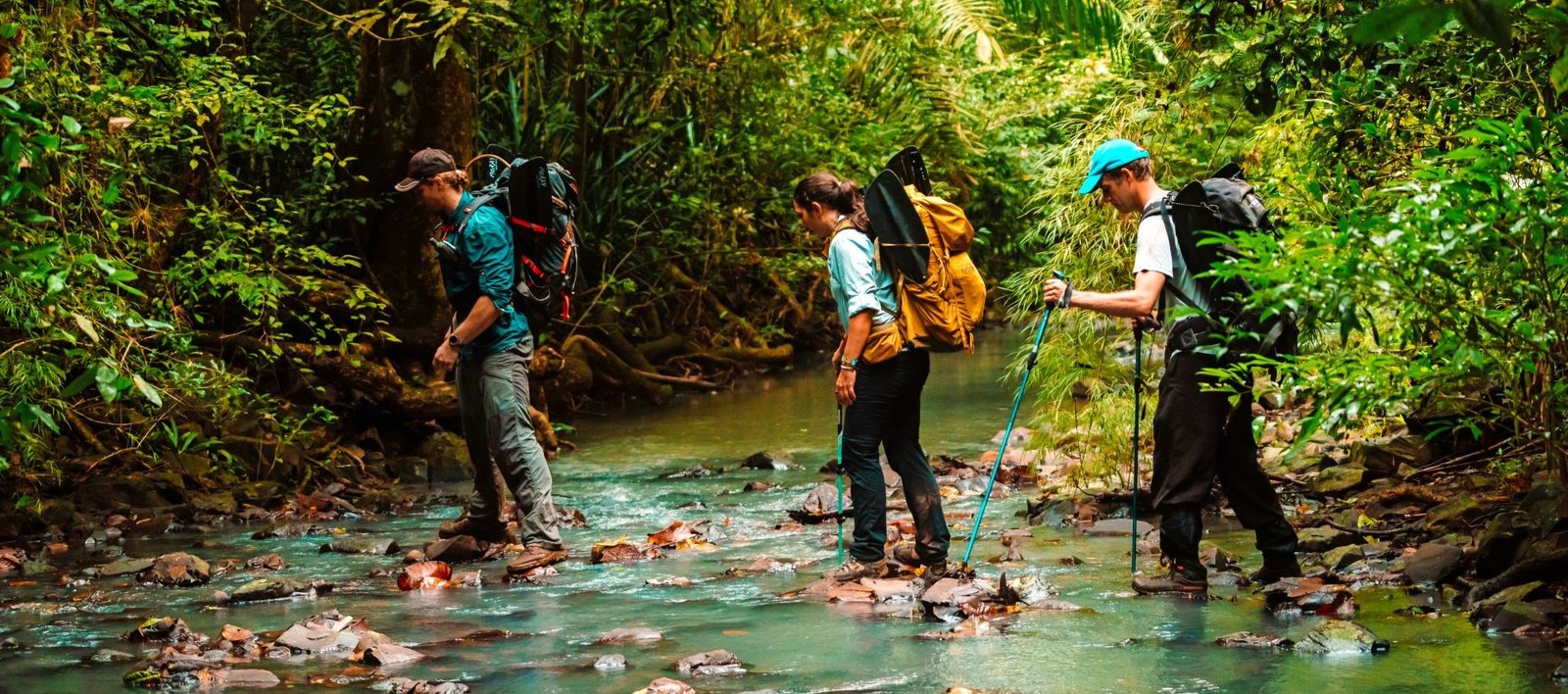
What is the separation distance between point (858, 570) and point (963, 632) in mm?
1325

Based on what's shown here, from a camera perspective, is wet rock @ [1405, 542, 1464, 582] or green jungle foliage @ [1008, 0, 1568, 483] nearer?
green jungle foliage @ [1008, 0, 1568, 483]

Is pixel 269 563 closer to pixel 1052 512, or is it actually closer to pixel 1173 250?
pixel 1052 512

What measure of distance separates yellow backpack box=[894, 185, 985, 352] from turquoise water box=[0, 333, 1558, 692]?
1272 mm

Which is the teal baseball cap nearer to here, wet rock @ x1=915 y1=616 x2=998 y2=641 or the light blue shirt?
the light blue shirt

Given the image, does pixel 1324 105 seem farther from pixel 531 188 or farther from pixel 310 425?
pixel 310 425

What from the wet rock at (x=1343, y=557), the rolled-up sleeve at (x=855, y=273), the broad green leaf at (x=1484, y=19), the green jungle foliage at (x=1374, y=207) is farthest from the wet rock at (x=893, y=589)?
the broad green leaf at (x=1484, y=19)

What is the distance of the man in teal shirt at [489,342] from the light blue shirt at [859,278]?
1.93 metres

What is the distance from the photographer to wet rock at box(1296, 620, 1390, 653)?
5168mm

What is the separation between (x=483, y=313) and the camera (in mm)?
7762

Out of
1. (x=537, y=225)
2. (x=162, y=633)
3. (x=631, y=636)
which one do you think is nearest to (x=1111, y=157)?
(x=631, y=636)

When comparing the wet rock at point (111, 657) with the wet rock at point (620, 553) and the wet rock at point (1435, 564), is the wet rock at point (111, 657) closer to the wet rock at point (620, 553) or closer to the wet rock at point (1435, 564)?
the wet rock at point (620, 553)

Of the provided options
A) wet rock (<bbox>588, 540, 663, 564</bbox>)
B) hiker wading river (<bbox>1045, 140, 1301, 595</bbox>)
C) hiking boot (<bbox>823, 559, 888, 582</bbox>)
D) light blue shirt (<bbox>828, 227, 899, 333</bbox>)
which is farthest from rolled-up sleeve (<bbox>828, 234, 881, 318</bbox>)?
wet rock (<bbox>588, 540, 663, 564</bbox>)

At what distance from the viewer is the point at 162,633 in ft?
20.2

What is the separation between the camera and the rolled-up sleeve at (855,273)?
6.78 m
